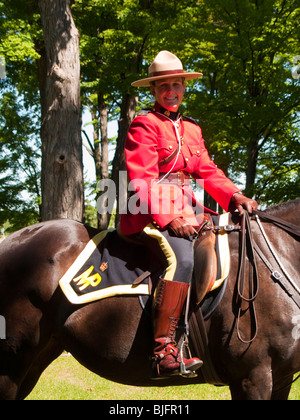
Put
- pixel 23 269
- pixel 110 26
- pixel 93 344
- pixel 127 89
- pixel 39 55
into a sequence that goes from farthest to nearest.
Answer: pixel 110 26 < pixel 127 89 < pixel 39 55 < pixel 23 269 < pixel 93 344

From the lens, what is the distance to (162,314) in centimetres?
291

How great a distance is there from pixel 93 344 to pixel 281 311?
53.2 inches

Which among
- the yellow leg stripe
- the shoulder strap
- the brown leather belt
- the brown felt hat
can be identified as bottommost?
the yellow leg stripe

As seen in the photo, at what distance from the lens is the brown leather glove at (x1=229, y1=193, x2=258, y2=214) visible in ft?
10.6

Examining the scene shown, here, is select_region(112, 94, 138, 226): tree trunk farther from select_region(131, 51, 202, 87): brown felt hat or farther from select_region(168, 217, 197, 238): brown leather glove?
select_region(168, 217, 197, 238): brown leather glove

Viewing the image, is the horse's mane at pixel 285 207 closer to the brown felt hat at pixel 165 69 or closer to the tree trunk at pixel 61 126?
the brown felt hat at pixel 165 69

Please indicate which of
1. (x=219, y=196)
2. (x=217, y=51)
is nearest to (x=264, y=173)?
(x=217, y=51)

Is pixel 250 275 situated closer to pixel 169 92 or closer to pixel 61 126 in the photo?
pixel 169 92

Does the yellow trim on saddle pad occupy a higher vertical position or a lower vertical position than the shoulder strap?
lower

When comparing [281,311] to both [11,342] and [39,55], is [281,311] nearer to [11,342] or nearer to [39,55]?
[11,342]

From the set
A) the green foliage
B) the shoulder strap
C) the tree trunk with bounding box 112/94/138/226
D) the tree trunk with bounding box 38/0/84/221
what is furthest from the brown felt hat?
the green foliage

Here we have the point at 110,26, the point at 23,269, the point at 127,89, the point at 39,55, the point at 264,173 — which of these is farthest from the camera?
the point at 264,173

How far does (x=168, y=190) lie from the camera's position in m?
3.23

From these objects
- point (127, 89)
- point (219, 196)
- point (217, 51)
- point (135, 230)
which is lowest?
point (135, 230)
